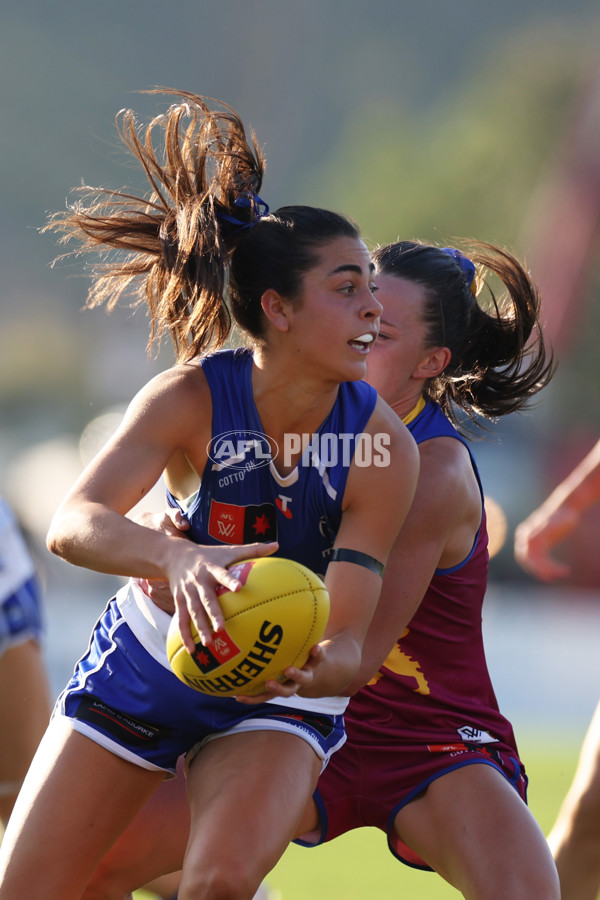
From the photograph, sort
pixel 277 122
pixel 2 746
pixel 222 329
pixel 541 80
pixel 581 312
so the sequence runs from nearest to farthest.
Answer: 1. pixel 222 329
2. pixel 2 746
3. pixel 581 312
4. pixel 541 80
5. pixel 277 122

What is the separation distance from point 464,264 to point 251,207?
960 millimetres

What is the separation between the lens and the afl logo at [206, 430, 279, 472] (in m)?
3.25

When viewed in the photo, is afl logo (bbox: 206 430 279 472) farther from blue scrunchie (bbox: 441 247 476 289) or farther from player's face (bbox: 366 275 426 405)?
blue scrunchie (bbox: 441 247 476 289)

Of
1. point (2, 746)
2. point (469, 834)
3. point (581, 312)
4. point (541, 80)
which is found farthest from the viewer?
point (541, 80)

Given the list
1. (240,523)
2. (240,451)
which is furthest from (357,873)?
(240,451)

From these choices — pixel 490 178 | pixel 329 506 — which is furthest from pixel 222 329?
pixel 490 178

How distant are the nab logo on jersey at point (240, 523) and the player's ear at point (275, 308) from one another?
520 mm

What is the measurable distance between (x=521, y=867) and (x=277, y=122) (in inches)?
1525

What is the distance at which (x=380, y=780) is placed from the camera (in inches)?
141

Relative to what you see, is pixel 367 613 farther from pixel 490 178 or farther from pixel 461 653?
pixel 490 178

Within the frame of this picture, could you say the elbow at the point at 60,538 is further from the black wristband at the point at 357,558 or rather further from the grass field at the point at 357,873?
the grass field at the point at 357,873

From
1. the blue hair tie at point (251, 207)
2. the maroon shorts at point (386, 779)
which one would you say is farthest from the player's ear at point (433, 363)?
the maroon shorts at point (386, 779)

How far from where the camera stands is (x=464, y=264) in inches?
163

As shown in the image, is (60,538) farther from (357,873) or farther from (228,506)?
(357,873)
